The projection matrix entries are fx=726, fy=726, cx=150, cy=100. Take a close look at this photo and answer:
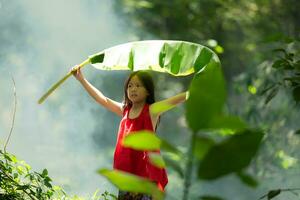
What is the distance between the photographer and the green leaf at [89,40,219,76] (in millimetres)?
2389

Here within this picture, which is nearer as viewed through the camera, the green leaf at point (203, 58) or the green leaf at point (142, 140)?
the green leaf at point (142, 140)

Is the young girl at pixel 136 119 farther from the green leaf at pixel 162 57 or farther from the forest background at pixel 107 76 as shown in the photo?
the forest background at pixel 107 76

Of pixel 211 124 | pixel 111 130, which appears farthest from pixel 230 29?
pixel 211 124

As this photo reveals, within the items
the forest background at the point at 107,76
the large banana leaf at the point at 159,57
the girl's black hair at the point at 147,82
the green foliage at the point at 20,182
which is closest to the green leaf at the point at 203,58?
the large banana leaf at the point at 159,57

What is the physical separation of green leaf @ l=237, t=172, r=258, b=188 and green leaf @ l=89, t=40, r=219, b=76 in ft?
5.79

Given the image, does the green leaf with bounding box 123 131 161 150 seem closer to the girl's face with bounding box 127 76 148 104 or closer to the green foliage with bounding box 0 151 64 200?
the green foliage with bounding box 0 151 64 200

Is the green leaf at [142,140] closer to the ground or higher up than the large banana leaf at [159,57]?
higher up

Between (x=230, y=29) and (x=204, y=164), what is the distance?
38.6 feet

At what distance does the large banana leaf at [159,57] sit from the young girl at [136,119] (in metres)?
0.10

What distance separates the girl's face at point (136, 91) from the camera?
2.64 metres

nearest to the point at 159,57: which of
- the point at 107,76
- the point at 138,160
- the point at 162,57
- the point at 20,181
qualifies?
the point at 162,57

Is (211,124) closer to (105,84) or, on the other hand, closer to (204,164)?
(204,164)

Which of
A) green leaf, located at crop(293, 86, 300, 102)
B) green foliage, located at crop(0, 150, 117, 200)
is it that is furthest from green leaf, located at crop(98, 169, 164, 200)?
green foliage, located at crop(0, 150, 117, 200)

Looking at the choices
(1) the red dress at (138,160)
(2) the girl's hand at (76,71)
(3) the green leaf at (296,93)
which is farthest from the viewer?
(2) the girl's hand at (76,71)
